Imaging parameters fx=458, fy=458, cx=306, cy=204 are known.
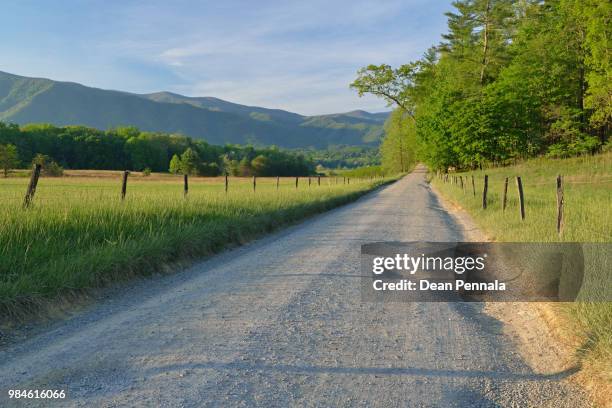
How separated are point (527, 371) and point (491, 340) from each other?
2.49 ft

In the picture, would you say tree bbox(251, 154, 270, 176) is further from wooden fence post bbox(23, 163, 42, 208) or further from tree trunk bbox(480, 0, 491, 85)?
wooden fence post bbox(23, 163, 42, 208)

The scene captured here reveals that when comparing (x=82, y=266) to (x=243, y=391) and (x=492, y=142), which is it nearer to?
(x=243, y=391)

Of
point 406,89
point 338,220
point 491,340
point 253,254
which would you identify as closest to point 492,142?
point 406,89

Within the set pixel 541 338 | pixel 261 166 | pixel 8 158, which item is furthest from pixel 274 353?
pixel 261 166

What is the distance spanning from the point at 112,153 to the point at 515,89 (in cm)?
9306

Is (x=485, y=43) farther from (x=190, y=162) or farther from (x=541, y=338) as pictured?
(x=190, y=162)

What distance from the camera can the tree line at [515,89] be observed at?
141 feet

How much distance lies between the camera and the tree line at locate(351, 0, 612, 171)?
→ 42938 millimetres

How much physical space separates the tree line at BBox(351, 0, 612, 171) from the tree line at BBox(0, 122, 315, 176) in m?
45.2

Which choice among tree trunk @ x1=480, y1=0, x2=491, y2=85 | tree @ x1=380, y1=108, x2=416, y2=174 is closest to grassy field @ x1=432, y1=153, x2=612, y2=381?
tree trunk @ x1=480, y1=0, x2=491, y2=85

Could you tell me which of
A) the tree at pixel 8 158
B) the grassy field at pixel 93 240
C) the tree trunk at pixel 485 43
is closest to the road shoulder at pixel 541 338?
the grassy field at pixel 93 240

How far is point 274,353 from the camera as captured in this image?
410 cm

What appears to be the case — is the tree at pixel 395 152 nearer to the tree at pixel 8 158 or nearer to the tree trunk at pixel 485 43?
the tree trunk at pixel 485 43

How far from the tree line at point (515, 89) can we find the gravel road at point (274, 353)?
38.6m
